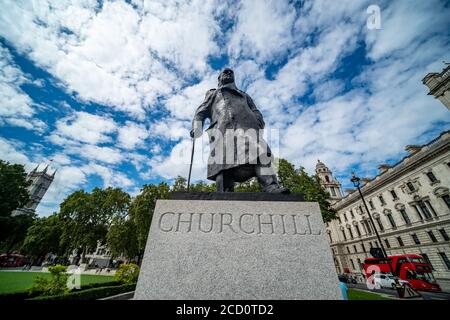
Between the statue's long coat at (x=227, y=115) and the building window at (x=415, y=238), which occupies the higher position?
the building window at (x=415, y=238)

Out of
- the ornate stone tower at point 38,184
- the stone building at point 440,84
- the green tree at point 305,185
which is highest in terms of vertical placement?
the ornate stone tower at point 38,184

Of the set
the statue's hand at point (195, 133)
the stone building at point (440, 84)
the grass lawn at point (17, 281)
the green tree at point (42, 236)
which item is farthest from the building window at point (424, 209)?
the green tree at point (42, 236)

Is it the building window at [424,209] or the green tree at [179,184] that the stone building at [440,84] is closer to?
the building window at [424,209]

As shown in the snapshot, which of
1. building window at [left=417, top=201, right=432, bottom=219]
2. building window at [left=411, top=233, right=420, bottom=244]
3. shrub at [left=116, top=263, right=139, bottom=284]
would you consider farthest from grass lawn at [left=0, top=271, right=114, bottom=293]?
building window at [left=417, top=201, right=432, bottom=219]

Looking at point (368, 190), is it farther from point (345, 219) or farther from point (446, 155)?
point (446, 155)

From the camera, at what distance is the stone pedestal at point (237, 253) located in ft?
6.65

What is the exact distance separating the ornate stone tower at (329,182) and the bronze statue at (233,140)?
181 feet

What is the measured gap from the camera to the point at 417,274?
18.3 meters

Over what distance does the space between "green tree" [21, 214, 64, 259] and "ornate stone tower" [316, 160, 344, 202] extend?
5728 cm

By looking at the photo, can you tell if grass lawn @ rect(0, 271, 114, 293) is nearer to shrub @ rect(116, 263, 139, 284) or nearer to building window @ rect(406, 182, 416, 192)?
shrub @ rect(116, 263, 139, 284)

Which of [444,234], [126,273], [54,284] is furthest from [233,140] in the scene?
[444,234]

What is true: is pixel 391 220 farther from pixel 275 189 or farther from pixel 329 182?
pixel 275 189

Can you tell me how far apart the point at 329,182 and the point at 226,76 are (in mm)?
58588

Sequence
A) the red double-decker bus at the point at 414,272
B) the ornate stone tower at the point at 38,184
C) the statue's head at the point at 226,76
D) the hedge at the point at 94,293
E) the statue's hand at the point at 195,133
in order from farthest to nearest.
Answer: the ornate stone tower at the point at 38,184 → the red double-decker bus at the point at 414,272 → the hedge at the point at 94,293 → the statue's head at the point at 226,76 → the statue's hand at the point at 195,133
